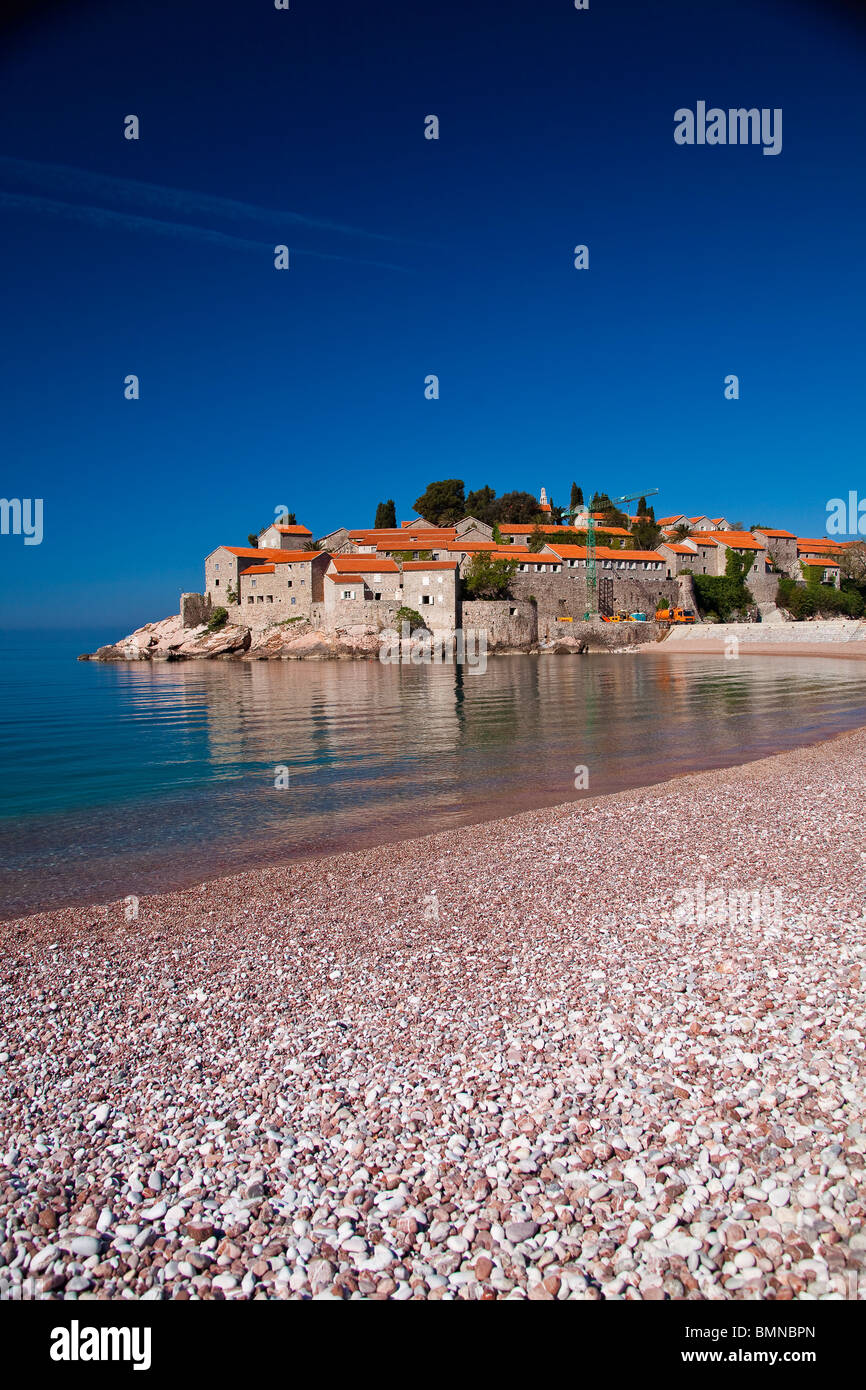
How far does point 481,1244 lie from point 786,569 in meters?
89.1

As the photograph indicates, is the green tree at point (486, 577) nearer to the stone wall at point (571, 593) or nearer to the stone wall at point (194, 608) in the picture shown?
the stone wall at point (571, 593)

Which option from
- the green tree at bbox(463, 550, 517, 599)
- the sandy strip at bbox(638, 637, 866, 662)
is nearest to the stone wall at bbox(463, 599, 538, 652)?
the green tree at bbox(463, 550, 517, 599)

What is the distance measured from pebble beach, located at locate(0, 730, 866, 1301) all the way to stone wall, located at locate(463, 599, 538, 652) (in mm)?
56400

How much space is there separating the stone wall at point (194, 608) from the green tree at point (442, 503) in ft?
89.5

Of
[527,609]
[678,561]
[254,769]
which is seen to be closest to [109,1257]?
[254,769]

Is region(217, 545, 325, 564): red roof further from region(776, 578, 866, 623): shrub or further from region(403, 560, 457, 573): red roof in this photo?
region(776, 578, 866, 623): shrub

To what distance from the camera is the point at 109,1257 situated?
3.09 metres

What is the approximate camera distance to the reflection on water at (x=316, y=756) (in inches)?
429

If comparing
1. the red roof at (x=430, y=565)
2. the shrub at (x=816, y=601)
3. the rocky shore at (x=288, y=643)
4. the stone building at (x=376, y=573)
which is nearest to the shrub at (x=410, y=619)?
the rocky shore at (x=288, y=643)

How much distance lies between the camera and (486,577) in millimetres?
63594

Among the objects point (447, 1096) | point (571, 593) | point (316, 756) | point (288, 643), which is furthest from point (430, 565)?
point (447, 1096)

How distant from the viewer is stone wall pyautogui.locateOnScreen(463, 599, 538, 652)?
63.5 metres

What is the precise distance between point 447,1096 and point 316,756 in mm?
14851
